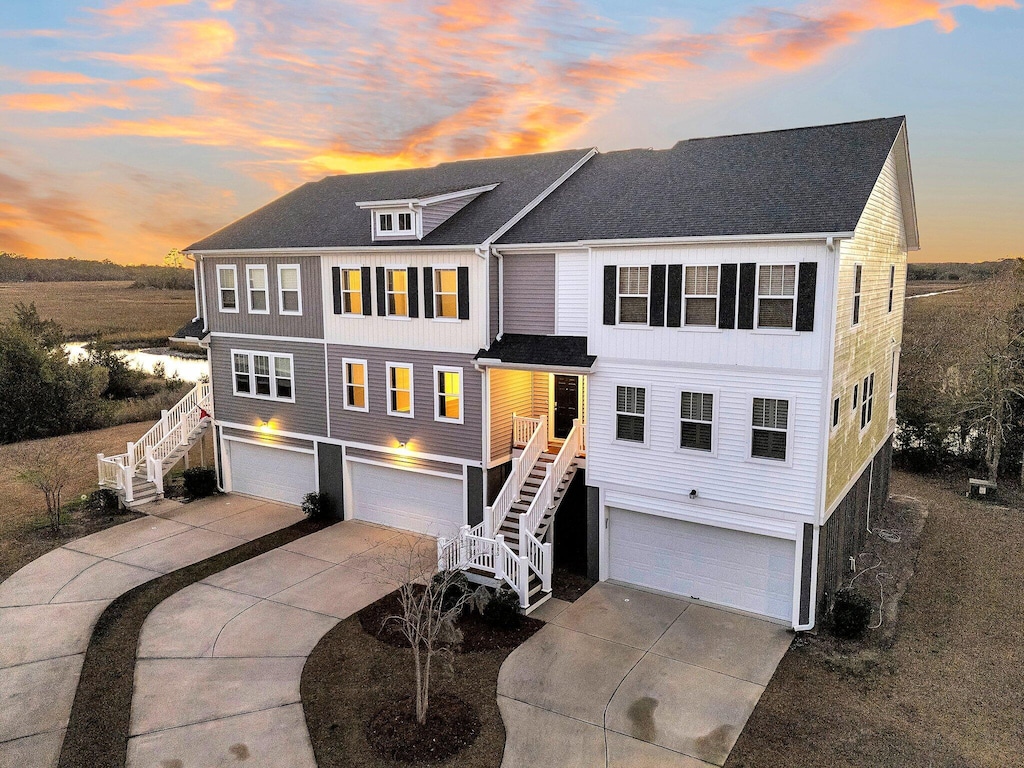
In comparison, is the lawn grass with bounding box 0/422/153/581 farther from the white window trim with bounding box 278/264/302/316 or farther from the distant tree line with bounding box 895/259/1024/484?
the distant tree line with bounding box 895/259/1024/484

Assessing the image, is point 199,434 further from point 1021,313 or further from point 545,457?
point 1021,313

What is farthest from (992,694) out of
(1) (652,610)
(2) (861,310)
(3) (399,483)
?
(3) (399,483)

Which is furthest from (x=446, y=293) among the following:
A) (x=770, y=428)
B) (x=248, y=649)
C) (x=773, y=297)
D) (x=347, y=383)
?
(x=248, y=649)

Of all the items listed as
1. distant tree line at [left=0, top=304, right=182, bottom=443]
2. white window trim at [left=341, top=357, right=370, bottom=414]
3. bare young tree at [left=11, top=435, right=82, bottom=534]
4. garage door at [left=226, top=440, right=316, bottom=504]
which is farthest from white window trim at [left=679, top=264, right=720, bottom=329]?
distant tree line at [left=0, top=304, right=182, bottom=443]

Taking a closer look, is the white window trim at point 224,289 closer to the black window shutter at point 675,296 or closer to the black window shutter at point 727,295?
the black window shutter at point 675,296

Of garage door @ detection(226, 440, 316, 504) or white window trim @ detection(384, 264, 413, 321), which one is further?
garage door @ detection(226, 440, 316, 504)
